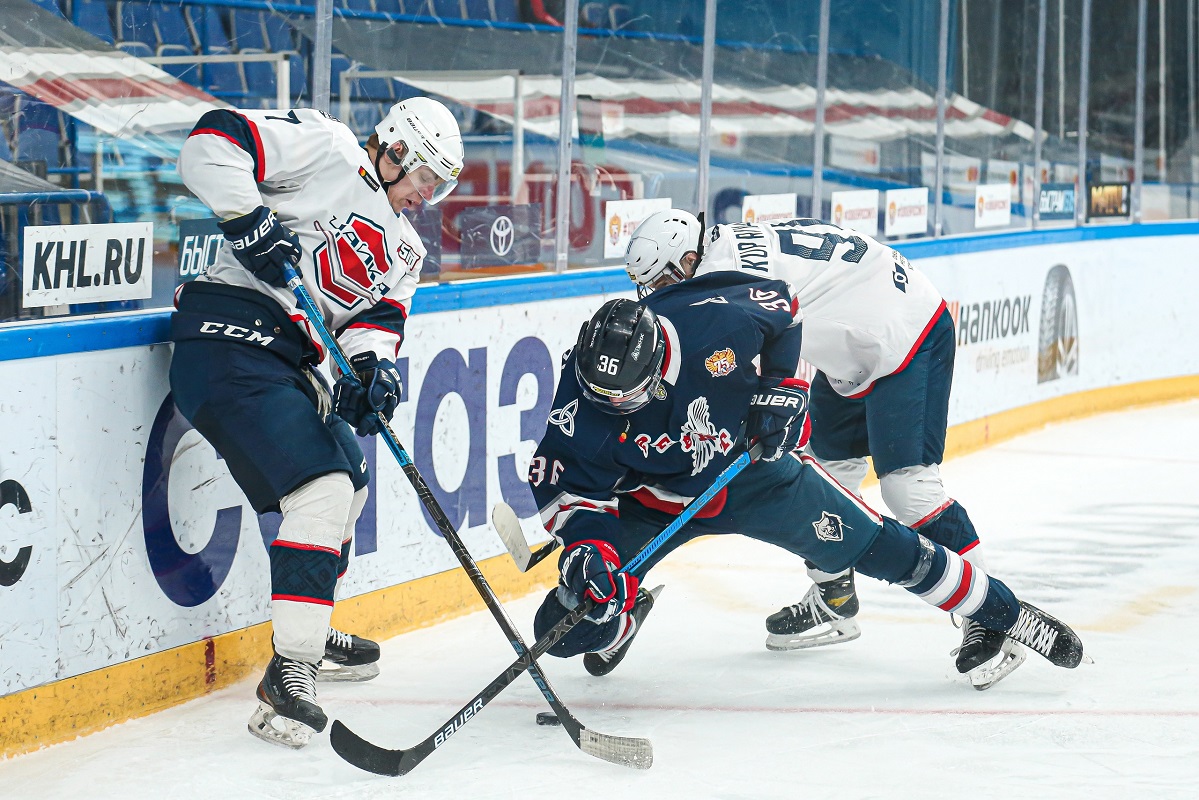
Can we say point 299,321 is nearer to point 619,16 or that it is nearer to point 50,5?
point 50,5

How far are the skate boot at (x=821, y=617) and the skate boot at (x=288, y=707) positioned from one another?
126 cm

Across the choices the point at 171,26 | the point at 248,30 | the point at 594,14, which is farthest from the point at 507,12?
the point at 171,26

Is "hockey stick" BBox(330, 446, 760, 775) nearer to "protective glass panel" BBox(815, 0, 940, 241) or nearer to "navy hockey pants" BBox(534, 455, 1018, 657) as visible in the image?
"navy hockey pants" BBox(534, 455, 1018, 657)

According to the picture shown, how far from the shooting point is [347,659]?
3318 millimetres

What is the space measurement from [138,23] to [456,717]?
1.67 metres

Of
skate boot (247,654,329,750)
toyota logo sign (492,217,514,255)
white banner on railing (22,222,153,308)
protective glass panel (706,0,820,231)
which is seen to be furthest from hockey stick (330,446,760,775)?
protective glass panel (706,0,820,231)

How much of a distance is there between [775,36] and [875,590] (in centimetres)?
256

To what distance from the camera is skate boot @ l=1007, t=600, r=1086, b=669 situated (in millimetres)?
3178

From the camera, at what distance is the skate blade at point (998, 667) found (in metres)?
3.24

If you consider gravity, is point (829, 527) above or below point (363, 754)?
above

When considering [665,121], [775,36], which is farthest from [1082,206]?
[665,121]

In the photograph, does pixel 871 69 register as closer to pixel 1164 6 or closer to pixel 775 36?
pixel 775 36

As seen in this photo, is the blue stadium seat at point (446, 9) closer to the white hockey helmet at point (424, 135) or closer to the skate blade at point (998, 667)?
the white hockey helmet at point (424, 135)

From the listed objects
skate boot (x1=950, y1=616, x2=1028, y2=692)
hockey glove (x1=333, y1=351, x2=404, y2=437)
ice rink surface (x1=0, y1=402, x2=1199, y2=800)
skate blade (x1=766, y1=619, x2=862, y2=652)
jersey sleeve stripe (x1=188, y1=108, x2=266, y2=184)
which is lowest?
ice rink surface (x1=0, y1=402, x2=1199, y2=800)
